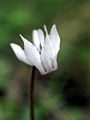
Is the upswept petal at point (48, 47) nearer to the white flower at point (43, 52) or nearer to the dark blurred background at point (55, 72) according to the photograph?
the white flower at point (43, 52)

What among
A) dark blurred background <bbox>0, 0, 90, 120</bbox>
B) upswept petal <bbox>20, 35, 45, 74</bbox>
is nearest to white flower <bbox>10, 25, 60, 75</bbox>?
upswept petal <bbox>20, 35, 45, 74</bbox>

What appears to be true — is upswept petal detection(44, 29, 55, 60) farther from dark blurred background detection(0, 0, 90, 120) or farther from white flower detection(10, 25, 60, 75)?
dark blurred background detection(0, 0, 90, 120)

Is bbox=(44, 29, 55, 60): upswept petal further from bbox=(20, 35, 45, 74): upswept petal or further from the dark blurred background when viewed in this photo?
the dark blurred background

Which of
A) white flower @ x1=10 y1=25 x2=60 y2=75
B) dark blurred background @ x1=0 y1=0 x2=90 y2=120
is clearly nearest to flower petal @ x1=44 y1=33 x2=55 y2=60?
white flower @ x1=10 y1=25 x2=60 y2=75

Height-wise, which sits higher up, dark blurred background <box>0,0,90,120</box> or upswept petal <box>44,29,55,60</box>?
upswept petal <box>44,29,55,60</box>

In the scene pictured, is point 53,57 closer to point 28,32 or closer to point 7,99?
point 7,99

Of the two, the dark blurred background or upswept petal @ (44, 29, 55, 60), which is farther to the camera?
the dark blurred background
